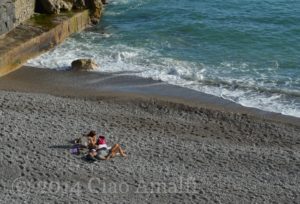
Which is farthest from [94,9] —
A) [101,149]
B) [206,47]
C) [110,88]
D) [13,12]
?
[101,149]

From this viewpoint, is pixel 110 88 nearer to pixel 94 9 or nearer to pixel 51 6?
pixel 51 6

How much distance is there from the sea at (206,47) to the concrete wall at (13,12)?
6.65 feet

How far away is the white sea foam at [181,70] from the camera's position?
20.7 m

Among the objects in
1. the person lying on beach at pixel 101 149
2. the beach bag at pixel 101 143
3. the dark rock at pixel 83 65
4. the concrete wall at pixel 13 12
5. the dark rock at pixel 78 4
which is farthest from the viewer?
the dark rock at pixel 78 4

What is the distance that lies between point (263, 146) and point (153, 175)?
385 cm

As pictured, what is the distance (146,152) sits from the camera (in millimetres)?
15664

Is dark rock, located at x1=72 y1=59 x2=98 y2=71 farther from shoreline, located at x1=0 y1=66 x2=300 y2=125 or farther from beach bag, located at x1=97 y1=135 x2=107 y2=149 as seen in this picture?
beach bag, located at x1=97 y1=135 x2=107 y2=149

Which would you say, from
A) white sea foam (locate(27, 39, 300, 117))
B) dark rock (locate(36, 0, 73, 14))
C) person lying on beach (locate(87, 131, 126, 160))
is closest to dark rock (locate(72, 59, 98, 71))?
white sea foam (locate(27, 39, 300, 117))

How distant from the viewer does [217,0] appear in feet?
114

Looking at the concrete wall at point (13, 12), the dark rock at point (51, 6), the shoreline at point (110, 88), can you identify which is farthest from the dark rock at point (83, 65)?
the dark rock at point (51, 6)

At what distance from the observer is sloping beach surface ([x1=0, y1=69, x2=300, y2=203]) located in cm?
1365

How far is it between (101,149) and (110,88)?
665cm

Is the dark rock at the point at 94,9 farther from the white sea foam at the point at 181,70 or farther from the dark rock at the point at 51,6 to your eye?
the white sea foam at the point at 181,70

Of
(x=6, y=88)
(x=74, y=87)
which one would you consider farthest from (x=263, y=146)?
(x=6, y=88)
